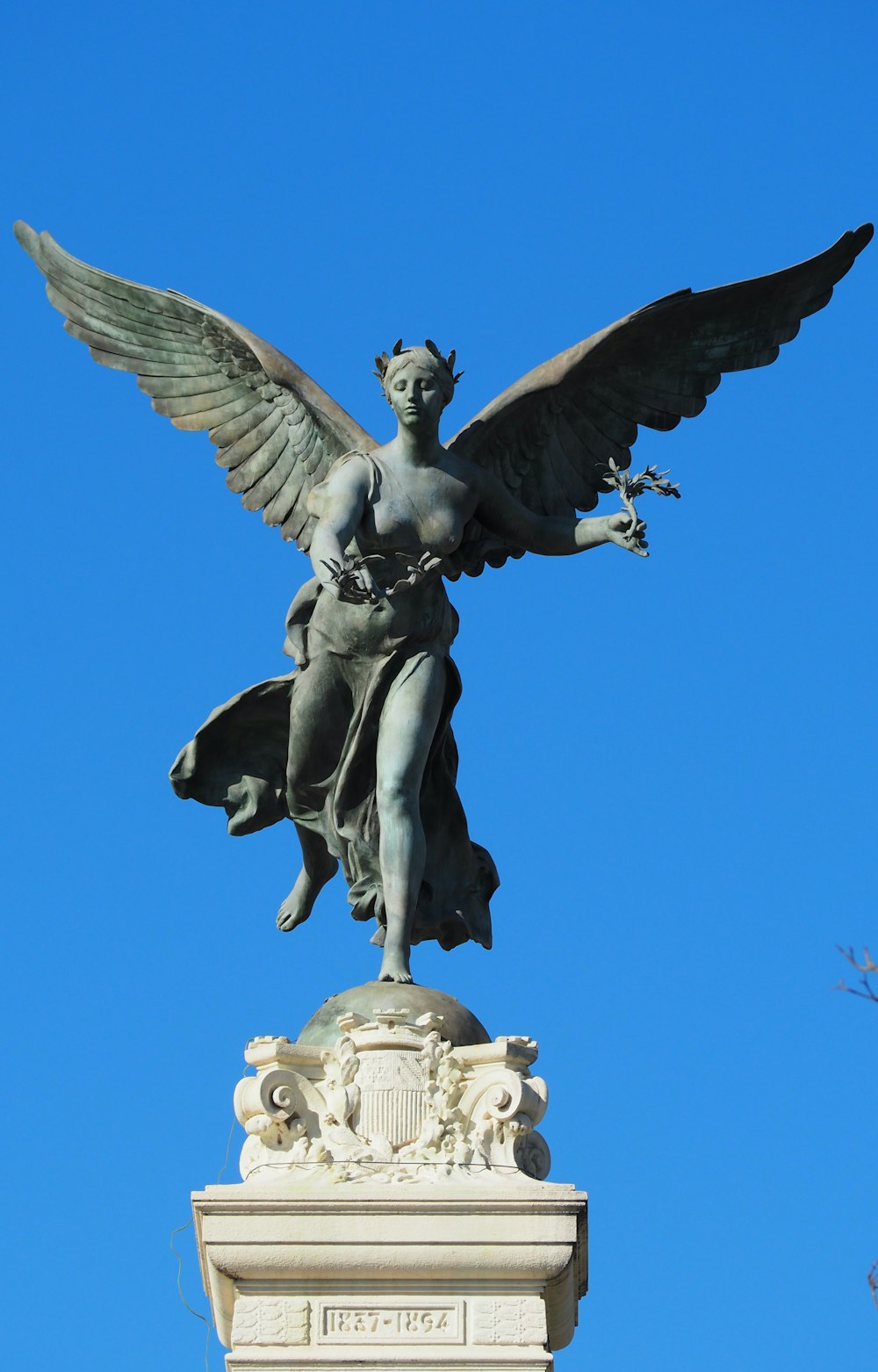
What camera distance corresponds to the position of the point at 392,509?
53.0 ft

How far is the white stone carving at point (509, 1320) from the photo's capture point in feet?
47.0

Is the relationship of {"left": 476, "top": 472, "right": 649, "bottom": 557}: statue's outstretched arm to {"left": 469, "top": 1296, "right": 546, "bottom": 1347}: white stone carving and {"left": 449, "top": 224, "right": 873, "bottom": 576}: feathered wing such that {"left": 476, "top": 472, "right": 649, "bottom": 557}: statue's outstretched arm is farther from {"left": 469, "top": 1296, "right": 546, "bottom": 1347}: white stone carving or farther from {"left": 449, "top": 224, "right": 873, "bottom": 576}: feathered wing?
{"left": 469, "top": 1296, "right": 546, "bottom": 1347}: white stone carving

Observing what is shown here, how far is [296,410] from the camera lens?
1705 cm

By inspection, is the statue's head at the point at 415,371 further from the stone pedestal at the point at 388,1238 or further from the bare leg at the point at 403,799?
the stone pedestal at the point at 388,1238

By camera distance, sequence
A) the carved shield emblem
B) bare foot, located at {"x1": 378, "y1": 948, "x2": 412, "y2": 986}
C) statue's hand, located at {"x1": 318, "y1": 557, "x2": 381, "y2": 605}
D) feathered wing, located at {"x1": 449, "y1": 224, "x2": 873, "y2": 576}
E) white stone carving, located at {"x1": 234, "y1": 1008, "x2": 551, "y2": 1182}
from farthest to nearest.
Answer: feathered wing, located at {"x1": 449, "y1": 224, "x2": 873, "y2": 576} → bare foot, located at {"x1": 378, "y1": 948, "x2": 412, "y2": 986} → statue's hand, located at {"x1": 318, "y1": 557, "x2": 381, "y2": 605} → the carved shield emblem → white stone carving, located at {"x1": 234, "y1": 1008, "x2": 551, "y2": 1182}

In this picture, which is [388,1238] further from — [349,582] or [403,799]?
[349,582]

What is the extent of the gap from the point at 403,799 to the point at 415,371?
2440 millimetres

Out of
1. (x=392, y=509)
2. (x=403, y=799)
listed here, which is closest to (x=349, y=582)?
(x=392, y=509)

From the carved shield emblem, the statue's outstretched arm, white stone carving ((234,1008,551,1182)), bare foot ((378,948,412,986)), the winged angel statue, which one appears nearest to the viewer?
white stone carving ((234,1008,551,1182))

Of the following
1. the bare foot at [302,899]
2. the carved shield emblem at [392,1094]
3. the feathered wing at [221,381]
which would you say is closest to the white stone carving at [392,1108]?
the carved shield emblem at [392,1094]

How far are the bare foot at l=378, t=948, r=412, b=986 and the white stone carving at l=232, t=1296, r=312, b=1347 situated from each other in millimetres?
2040

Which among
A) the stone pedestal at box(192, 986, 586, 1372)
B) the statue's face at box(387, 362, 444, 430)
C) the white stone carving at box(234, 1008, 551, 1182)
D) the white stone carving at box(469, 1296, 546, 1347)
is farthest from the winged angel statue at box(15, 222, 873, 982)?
the white stone carving at box(469, 1296, 546, 1347)

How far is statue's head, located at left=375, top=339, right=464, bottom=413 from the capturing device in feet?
53.2

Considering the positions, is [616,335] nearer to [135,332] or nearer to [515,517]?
[515,517]
